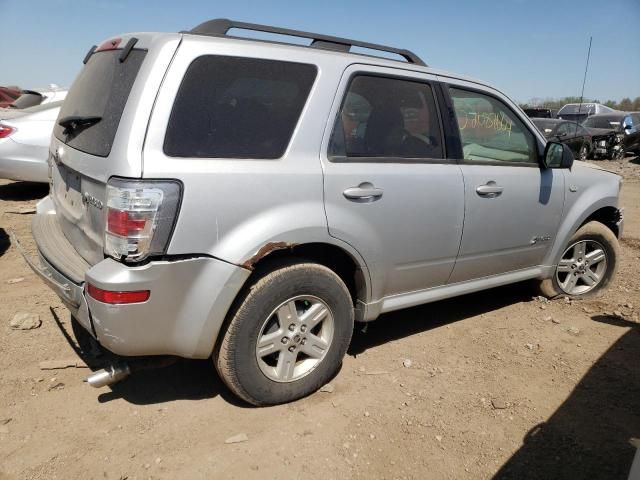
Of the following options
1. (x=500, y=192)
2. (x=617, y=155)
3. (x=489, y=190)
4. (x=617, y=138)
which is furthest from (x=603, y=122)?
(x=489, y=190)

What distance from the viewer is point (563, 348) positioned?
3.70 m

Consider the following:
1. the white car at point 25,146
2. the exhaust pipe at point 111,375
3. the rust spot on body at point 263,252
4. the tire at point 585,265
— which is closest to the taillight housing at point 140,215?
the rust spot on body at point 263,252

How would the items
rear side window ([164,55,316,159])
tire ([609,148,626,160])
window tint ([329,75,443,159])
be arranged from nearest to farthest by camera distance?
1. rear side window ([164,55,316,159])
2. window tint ([329,75,443,159])
3. tire ([609,148,626,160])

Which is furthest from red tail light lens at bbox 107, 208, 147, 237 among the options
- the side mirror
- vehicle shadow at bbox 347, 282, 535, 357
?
the side mirror

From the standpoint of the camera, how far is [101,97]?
2.63m

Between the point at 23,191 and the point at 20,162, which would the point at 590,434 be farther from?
the point at 23,191

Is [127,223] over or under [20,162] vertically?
over

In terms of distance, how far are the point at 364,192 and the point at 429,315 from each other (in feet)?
5.91

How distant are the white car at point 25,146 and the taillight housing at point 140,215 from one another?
5.48 m

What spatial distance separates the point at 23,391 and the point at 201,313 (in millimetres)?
1363

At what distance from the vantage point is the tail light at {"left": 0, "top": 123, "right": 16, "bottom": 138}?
268 inches

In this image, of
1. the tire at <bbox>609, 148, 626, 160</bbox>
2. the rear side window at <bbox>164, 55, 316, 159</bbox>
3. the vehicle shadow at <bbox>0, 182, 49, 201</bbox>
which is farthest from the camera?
the tire at <bbox>609, 148, 626, 160</bbox>

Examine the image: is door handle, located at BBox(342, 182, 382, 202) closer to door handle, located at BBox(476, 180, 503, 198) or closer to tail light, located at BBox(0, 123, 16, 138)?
door handle, located at BBox(476, 180, 503, 198)

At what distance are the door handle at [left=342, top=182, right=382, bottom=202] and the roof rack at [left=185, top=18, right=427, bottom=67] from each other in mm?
829
